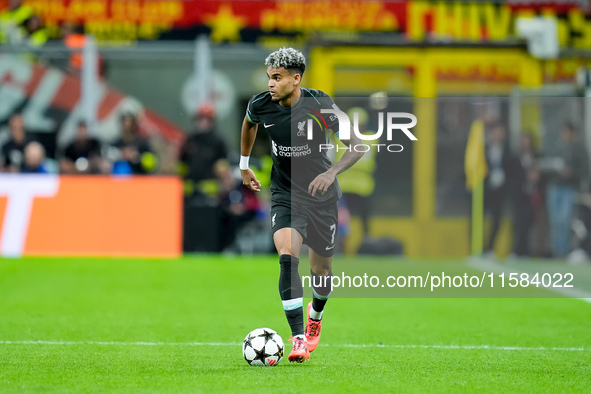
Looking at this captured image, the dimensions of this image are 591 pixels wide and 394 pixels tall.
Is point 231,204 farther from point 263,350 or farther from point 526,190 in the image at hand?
point 263,350

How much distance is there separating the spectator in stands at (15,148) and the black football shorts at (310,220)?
928cm

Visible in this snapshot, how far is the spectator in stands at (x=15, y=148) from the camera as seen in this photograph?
15320 millimetres

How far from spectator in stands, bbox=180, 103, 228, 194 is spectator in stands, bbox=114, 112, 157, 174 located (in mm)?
577

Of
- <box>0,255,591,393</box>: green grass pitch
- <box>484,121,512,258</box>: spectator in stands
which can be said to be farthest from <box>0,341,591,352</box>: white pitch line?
<box>484,121,512,258</box>: spectator in stands

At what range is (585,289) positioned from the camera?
1227 cm

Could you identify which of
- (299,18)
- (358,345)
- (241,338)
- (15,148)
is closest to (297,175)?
(358,345)

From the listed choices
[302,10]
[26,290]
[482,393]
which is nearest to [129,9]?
[302,10]

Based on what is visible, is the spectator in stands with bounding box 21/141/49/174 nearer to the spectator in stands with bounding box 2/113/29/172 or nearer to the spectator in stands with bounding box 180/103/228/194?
the spectator in stands with bounding box 2/113/29/172

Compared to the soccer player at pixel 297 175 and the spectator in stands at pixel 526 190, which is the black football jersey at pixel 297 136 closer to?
the soccer player at pixel 297 175

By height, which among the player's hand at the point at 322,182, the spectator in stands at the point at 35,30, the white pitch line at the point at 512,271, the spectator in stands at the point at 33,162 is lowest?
the white pitch line at the point at 512,271

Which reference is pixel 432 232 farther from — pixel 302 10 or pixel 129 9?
pixel 129 9

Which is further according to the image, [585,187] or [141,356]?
[585,187]

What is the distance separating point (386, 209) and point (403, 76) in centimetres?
238

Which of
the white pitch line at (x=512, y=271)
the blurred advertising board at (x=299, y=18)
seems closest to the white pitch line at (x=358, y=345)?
the white pitch line at (x=512, y=271)
